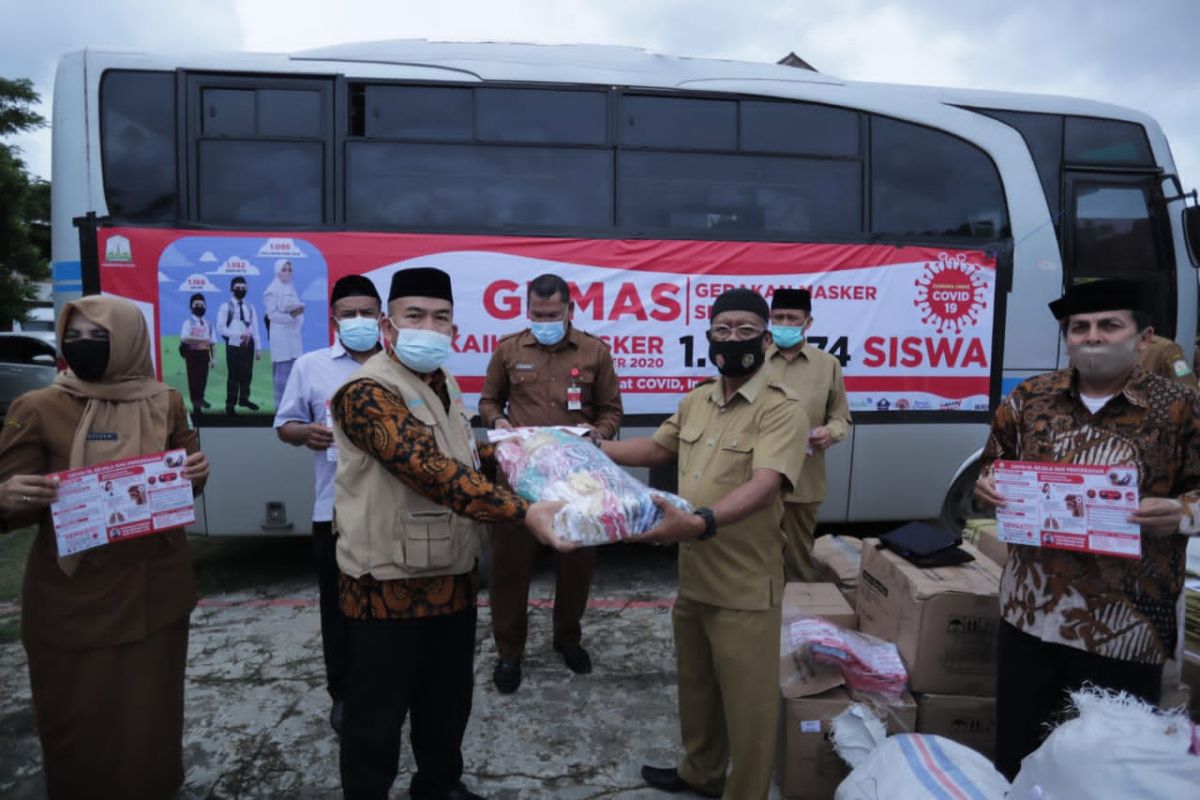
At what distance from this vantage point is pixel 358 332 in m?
3.15

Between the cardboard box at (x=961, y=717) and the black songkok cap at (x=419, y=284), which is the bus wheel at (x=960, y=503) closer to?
the cardboard box at (x=961, y=717)

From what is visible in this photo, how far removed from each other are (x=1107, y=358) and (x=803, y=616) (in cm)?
170

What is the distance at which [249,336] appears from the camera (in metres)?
4.45

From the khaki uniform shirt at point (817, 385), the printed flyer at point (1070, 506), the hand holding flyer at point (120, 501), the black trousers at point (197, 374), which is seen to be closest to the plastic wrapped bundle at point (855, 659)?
the printed flyer at point (1070, 506)

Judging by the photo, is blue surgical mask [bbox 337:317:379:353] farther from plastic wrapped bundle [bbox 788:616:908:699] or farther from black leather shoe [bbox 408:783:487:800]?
plastic wrapped bundle [bbox 788:616:908:699]

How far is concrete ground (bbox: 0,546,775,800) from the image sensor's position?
2836mm

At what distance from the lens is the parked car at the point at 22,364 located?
10.7 m

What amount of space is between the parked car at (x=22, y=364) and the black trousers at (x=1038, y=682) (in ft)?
41.6

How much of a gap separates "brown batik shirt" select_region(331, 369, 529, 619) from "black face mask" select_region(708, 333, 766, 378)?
34.6 inches

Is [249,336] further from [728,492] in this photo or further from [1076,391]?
[1076,391]

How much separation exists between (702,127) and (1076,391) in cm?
331

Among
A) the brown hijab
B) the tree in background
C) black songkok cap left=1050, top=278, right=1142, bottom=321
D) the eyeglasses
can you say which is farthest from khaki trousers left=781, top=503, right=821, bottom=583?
the tree in background

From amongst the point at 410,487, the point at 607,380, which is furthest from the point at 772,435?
the point at 607,380

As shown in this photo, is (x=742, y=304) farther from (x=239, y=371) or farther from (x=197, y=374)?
(x=197, y=374)
